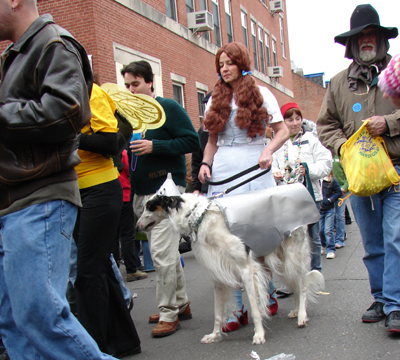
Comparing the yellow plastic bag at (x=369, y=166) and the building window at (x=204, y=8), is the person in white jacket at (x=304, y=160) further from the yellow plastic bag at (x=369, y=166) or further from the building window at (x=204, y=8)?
the building window at (x=204, y=8)

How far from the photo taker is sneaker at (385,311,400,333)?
3.46 m

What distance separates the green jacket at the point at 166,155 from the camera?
4488 mm

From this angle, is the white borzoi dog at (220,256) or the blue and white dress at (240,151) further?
the blue and white dress at (240,151)

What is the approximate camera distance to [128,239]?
758cm

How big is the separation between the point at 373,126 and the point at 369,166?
32 centimetres

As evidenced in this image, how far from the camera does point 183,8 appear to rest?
1823 centimetres

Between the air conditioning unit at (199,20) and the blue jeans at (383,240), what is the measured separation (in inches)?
616

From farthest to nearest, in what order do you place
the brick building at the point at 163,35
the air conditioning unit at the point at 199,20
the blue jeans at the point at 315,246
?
the air conditioning unit at the point at 199,20 → the brick building at the point at 163,35 → the blue jeans at the point at 315,246

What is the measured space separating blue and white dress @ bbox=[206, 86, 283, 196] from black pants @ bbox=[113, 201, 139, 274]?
12.3 ft

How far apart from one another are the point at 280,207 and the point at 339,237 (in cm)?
520

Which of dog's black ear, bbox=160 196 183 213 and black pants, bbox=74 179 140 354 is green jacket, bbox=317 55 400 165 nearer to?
dog's black ear, bbox=160 196 183 213

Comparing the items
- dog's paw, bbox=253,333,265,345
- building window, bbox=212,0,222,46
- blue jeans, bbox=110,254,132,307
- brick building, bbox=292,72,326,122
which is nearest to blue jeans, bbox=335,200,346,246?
dog's paw, bbox=253,333,265,345

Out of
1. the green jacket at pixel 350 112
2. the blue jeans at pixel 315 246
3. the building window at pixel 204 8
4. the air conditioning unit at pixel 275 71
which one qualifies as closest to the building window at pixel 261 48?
the air conditioning unit at pixel 275 71

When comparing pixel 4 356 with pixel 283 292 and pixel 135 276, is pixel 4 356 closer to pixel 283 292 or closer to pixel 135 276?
pixel 283 292
